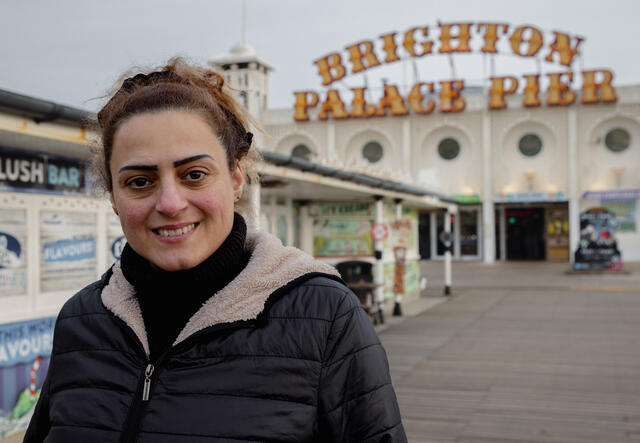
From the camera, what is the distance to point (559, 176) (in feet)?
115

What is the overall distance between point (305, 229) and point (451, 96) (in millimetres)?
23577

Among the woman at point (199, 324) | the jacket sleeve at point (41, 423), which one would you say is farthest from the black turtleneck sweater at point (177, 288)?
the jacket sleeve at point (41, 423)

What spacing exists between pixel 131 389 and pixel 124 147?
56 centimetres

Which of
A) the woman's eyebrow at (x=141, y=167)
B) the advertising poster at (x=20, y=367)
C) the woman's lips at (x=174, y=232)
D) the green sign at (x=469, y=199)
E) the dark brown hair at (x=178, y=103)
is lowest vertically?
the advertising poster at (x=20, y=367)

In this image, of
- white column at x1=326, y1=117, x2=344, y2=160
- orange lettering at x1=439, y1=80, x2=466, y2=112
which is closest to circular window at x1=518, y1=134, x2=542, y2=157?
orange lettering at x1=439, y1=80, x2=466, y2=112

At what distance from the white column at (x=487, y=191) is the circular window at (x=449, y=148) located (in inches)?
64.2

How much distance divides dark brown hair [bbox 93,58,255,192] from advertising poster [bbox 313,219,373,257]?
42.4ft

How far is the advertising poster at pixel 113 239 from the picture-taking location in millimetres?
6938

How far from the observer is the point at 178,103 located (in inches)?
62.9

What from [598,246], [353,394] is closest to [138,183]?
[353,394]

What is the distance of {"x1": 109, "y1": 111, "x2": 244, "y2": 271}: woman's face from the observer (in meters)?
1.57

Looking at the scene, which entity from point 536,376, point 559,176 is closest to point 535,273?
point 559,176

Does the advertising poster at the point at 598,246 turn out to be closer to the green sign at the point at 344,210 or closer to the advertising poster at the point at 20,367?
the green sign at the point at 344,210

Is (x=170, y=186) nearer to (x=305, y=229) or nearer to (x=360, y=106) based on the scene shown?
(x=305, y=229)
